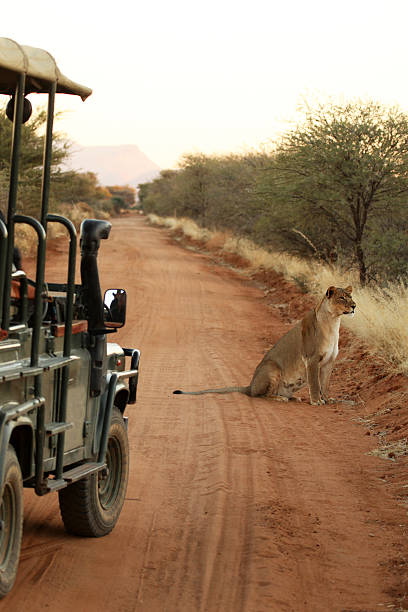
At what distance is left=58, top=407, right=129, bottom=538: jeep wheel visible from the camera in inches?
215

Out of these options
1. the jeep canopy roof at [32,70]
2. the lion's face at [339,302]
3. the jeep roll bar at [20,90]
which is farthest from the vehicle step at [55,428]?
the lion's face at [339,302]

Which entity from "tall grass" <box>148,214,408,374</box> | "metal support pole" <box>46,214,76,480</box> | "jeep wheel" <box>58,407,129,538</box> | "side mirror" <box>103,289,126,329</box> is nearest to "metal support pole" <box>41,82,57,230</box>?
"metal support pole" <box>46,214,76,480</box>

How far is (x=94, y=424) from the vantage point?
5.59m

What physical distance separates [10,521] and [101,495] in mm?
1669

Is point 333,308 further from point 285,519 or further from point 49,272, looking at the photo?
point 49,272

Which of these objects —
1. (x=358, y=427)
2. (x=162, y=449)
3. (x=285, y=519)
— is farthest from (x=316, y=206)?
(x=285, y=519)

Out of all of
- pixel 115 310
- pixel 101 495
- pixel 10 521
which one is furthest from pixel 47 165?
pixel 101 495

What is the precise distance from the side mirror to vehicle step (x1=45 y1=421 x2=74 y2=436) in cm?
85

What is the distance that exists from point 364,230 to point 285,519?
16454mm

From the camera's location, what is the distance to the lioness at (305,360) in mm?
11211

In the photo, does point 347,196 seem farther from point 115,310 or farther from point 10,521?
point 10,521

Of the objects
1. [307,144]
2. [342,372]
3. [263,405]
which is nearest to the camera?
[263,405]

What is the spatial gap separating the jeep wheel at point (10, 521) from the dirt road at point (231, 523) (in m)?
0.33

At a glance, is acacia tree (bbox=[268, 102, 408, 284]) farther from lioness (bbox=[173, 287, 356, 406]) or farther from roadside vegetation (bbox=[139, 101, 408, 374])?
lioness (bbox=[173, 287, 356, 406])
